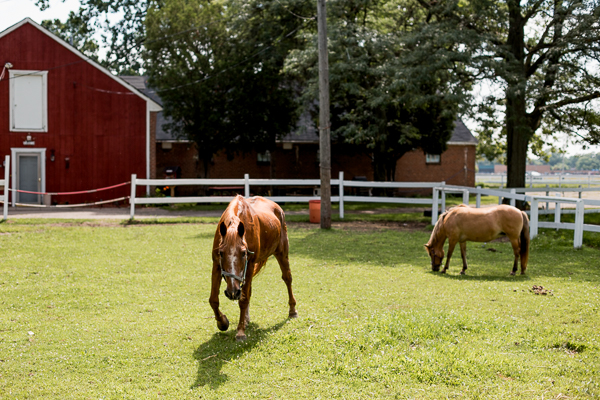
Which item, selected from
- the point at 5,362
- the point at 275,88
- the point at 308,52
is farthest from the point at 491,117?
the point at 5,362

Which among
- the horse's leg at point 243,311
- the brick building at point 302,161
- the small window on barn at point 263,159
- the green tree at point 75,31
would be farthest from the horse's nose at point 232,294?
the green tree at point 75,31

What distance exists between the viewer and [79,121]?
24344 millimetres

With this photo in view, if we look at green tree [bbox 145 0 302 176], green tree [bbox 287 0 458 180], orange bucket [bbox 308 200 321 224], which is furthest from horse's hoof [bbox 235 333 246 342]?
green tree [bbox 145 0 302 176]

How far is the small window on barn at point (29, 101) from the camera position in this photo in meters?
23.6

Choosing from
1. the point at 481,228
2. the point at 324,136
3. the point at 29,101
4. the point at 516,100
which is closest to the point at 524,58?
the point at 516,100

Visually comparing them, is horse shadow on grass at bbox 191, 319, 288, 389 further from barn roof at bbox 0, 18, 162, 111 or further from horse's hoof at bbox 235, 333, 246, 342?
barn roof at bbox 0, 18, 162, 111

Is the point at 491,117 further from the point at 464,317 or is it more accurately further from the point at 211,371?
the point at 211,371

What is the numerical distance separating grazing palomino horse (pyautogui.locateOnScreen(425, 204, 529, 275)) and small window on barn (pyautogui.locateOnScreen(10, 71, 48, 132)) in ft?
64.6

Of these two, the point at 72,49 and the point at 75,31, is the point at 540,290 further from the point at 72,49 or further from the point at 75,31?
the point at 75,31

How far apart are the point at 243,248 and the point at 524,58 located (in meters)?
18.8

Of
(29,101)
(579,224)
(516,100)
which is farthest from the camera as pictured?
(29,101)

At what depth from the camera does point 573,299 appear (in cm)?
758

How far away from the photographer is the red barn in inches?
928

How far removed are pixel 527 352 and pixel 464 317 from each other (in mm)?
1093
